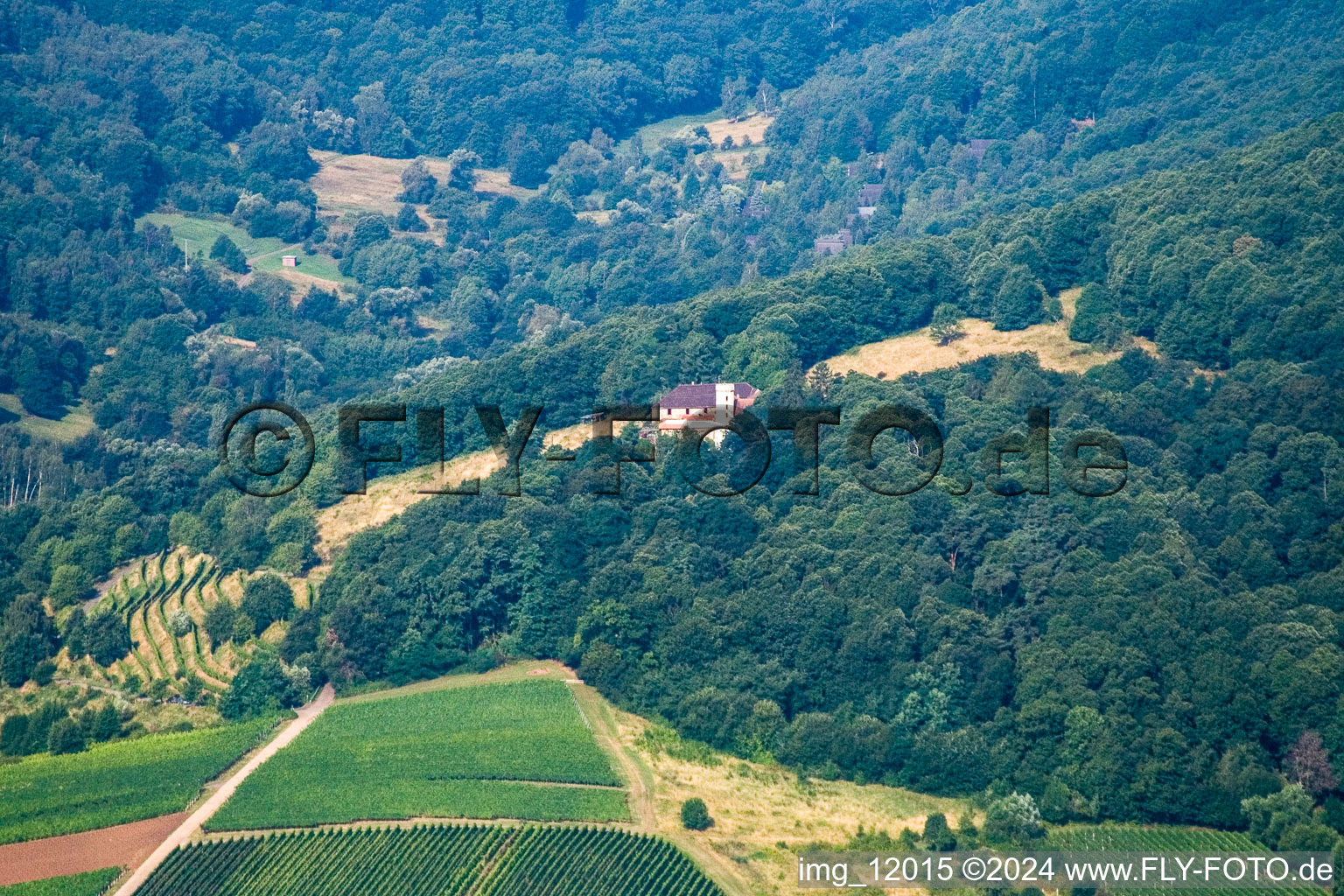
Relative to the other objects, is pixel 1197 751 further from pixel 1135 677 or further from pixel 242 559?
pixel 242 559

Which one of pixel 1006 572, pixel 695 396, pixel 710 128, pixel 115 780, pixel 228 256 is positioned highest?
pixel 710 128

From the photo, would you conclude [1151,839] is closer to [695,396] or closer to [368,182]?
[695,396]

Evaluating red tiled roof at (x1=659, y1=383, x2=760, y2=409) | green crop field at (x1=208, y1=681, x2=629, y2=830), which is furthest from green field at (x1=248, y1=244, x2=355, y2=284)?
green crop field at (x1=208, y1=681, x2=629, y2=830)

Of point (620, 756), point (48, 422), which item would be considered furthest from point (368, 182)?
point (620, 756)

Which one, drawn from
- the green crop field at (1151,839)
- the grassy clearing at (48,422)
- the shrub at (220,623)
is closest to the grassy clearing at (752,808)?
the green crop field at (1151,839)

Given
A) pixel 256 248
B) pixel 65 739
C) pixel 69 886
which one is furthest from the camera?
pixel 256 248

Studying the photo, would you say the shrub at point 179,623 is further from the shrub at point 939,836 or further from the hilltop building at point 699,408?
the shrub at point 939,836
